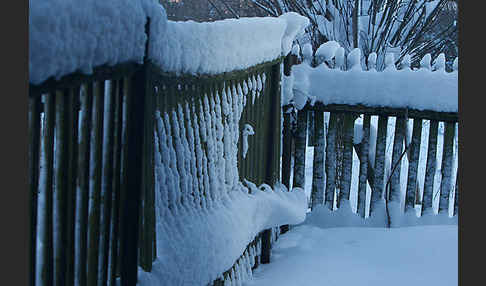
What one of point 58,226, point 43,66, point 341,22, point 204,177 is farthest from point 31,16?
point 341,22

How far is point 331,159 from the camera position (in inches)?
203

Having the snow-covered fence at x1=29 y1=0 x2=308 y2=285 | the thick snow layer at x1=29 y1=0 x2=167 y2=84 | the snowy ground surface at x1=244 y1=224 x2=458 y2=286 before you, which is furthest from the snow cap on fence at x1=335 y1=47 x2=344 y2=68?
the thick snow layer at x1=29 y1=0 x2=167 y2=84

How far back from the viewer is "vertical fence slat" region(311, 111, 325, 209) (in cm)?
511

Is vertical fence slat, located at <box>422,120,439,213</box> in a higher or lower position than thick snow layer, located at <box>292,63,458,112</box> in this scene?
lower

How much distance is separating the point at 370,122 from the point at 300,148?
2.16 ft

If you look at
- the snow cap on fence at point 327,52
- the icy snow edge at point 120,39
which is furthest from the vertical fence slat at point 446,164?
the icy snow edge at point 120,39

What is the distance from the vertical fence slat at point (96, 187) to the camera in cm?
181

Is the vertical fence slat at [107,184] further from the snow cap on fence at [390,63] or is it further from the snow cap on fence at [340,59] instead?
the snow cap on fence at [390,63]

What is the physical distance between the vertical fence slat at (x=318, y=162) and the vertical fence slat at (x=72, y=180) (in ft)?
11.8

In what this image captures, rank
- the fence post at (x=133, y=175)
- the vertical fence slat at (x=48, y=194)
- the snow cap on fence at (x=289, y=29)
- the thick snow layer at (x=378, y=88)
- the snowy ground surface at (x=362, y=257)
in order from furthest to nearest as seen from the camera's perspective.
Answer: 1. the thick snow layer at (x=378, y=88)
2. the snow cap on fence at (x=289, y=29)
3. the snowy ground surface at (x=362, y=257)
4. the fence post at (x=133, y=175)
5. the vertical fence slat at (x=48, y=194)

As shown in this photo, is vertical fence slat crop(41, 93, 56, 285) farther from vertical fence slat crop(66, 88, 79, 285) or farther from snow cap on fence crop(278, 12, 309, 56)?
snow cap on fence crop(278, 12, 309, 56)

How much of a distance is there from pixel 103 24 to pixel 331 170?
3692 mm

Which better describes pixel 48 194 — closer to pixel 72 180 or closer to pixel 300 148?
pixel 72 180

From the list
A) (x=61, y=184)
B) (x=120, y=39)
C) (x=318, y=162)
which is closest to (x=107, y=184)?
(x=61, y=184)
